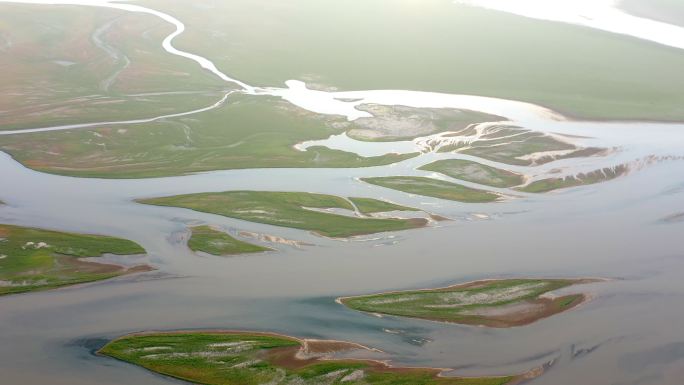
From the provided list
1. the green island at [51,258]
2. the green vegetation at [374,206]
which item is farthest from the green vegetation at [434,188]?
the green island at [51,258]

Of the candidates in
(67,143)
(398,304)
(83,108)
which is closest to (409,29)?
(83,108)

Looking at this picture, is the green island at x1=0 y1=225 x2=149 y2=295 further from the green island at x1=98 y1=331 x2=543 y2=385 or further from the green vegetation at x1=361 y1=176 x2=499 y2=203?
the green vegetation at x1=361 y1=176 x2=499 y2=203

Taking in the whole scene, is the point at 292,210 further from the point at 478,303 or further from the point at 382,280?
the point at 478,303

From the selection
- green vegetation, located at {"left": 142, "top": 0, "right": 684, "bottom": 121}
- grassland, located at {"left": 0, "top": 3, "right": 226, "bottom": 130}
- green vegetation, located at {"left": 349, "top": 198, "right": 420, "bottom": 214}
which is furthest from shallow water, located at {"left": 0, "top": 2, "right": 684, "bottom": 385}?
green vegetation, located at {"left": 142, "top": 0, "right": 684, "bottom": 121}

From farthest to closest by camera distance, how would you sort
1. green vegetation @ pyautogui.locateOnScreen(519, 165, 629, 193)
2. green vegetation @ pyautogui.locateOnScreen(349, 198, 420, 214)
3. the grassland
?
the grassland, green vegetation @ pyautogui.locateOnScreen(519, 165, 629, 193), green vegetation @ pyautogui.locateOnScreen(349, 198, 420, 214)

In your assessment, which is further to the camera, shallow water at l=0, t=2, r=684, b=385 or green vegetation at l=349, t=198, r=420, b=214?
green vegetation at l=349, t=198, r=420, b=214

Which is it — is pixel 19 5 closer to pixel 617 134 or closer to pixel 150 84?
pixel 150 84
